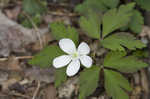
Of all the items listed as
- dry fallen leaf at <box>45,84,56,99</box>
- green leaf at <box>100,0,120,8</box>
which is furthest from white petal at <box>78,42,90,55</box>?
green leaf at <box>100,0,120,8</box>

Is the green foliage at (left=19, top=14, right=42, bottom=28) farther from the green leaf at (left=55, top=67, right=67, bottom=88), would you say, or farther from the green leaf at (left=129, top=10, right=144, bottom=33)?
the green leaf at (left=129, top=10, right=144, bottom=33)

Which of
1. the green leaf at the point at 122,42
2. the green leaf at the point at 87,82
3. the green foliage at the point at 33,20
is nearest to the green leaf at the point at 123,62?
the green leaf at the point at 122,42

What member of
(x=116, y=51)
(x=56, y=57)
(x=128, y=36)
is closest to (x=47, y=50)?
(x=56, y=57)

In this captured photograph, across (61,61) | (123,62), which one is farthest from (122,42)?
(61,61)

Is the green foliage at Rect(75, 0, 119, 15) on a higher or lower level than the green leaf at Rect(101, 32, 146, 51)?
higher

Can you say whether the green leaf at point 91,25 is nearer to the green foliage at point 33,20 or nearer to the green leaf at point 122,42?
the green leaf at point 122,42

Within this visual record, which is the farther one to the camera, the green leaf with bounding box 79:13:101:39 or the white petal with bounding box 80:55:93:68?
the green leaf with bounding box 79:13:101:39

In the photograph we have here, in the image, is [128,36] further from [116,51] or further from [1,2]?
[1,2]
